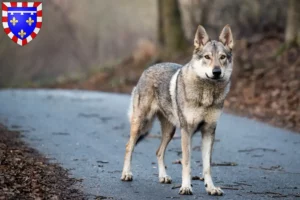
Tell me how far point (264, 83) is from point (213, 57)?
9.84 metres

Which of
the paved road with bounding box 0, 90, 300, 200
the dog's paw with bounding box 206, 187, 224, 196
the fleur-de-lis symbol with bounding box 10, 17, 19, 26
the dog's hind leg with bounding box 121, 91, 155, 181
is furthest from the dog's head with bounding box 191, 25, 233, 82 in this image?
the fleur-de-lis symbol with bounding box 10, 17, 19, 26

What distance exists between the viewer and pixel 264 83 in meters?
16.3

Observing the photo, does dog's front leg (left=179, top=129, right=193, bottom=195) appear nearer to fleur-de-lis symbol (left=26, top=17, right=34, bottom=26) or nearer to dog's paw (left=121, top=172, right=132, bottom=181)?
dog's paw (left=121, top=172, right=132, bottom=181)

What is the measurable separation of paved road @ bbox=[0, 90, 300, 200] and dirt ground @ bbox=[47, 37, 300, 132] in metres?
0.95

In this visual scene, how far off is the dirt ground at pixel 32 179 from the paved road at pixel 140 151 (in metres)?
0.25

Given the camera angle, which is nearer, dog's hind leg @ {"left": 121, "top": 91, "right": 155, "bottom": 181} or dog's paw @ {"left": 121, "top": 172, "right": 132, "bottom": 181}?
dog's paw @ {"left": 121, "top": 172, "right": 132, "bottom": 181}

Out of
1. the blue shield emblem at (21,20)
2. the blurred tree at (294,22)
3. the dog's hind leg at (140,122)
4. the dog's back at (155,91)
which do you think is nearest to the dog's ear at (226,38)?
the dog's back at (155,91)

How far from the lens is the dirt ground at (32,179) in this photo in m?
6.03

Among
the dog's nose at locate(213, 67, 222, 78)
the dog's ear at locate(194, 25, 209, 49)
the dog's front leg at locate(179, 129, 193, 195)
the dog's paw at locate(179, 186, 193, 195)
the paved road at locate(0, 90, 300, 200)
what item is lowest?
the paved road at locate(0, 90, 300, 200)

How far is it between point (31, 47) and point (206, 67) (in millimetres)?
30994

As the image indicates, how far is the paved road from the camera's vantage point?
694 cm

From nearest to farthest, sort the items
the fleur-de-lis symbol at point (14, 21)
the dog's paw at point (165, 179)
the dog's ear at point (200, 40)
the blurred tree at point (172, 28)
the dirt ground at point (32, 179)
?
the dirt ground at point (32, 179) → the dog's ear at point (200, 40) → the dog's paw at point (165, 179) → the fleur-de-lis symbol at point (14, 21) → the blurred tree at point (172, 28)

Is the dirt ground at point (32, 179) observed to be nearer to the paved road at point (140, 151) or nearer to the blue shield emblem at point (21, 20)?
the paved road at point (140, 151)

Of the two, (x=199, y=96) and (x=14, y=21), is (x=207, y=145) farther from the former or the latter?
(x=14, y=21)
